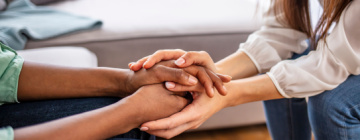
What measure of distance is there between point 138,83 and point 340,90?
479 millimetres

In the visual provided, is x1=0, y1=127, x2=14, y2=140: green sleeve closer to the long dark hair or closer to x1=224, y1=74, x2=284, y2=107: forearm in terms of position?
x1=224, y1=74, x2=284, y2=107: forearm

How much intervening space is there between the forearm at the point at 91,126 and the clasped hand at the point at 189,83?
63mm

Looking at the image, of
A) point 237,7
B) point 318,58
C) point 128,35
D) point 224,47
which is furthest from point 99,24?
point 318,58

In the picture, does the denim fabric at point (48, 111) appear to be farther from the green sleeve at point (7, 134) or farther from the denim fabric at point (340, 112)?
the denim fabric at point (340, 112)

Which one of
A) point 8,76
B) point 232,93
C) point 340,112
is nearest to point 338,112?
point 340,112

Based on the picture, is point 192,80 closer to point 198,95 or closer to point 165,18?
point 198,95

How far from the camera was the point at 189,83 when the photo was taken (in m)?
0.74

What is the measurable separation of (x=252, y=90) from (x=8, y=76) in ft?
1.89

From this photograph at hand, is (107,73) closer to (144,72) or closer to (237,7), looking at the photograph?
(144,72)

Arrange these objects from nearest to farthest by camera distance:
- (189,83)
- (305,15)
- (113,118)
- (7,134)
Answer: (7,134) → (113,118) → (189,83) → (305,15)

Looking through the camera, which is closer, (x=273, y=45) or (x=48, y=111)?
(x=48, y=111)

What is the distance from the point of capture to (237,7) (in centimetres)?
143

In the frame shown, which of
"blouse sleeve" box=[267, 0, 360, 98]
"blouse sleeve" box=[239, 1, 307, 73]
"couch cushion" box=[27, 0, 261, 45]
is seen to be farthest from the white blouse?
"couch cushion" box=[27, 0, 261, 45]

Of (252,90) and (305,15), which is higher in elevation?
(305,15)
